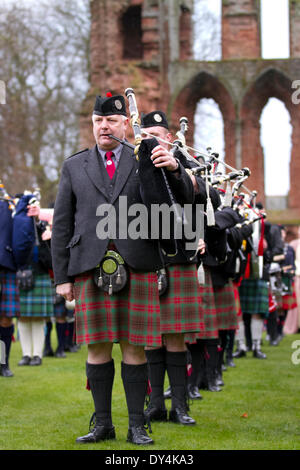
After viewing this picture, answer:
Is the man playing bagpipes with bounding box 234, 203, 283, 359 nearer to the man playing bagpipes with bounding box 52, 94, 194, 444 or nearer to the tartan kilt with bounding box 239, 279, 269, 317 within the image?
the tartan kilt with bounding box 239, 279, 269, 317

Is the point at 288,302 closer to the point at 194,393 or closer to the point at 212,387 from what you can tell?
the point at 212,387

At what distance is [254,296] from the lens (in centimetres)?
1019

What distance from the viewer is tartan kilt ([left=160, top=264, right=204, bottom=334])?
5.45 meters

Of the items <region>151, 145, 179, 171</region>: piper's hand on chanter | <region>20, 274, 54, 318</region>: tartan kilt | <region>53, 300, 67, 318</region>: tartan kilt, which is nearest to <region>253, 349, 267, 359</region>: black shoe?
<region>53, 300, 67, 318</region>: tartan kilt

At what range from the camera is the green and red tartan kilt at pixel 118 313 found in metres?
4.43

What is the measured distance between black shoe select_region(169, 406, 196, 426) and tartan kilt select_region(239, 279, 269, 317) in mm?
4911

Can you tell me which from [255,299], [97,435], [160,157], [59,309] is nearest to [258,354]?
[255,299]

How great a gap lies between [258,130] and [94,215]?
69.1ft

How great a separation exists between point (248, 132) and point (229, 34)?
3.70 m

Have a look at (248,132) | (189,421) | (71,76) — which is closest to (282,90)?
(248,132)

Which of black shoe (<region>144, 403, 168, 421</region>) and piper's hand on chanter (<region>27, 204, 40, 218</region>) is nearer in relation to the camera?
black shoe (<region>144, 403, 168, 421</region>)

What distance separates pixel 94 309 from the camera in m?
4.45

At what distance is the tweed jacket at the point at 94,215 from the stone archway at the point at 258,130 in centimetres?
2016

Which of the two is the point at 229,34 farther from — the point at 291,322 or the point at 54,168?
the point at 291,322
